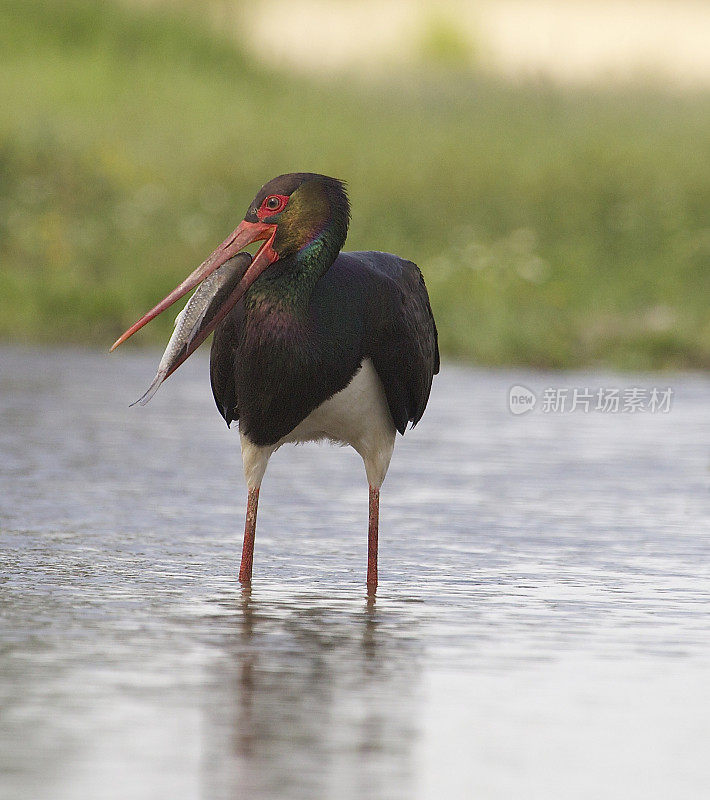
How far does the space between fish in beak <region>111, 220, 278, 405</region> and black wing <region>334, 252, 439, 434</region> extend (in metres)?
0.51

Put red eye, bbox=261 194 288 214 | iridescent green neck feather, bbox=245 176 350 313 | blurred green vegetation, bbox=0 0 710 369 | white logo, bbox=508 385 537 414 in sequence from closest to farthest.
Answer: iridescent green neck feather, bbox=245 176 350 313 < red eye, bbox=261 194 288 214 < white logo, bbox=508 385 537 414 < blurred green vegetation, bbox=0 0 710 369

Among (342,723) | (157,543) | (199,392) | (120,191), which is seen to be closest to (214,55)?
(120,191)

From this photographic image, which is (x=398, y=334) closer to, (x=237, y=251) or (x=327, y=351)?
(x=327, y=351)

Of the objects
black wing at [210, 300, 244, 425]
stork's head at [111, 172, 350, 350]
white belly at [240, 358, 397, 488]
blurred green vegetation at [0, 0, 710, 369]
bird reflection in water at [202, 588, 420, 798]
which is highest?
blurred green vegetation at [0, 0, 710, 369]

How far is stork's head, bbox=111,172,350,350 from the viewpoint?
8508mm

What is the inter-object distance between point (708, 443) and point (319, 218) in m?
7.43

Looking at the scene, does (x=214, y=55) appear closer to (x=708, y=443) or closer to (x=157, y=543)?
(x=708, y=443)

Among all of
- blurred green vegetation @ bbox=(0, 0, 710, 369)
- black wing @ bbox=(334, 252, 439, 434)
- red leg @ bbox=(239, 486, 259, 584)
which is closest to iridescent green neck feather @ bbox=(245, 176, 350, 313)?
black wing @ bbox=(334, 252, 439, 434)

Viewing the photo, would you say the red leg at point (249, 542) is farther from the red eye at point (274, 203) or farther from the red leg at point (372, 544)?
the red eye at point (274, 203)

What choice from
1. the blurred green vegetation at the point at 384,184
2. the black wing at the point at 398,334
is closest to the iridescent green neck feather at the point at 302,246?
the black wing at the point at 398,334

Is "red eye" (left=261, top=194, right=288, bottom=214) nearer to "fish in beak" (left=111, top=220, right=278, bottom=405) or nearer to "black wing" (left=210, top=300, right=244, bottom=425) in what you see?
"fish in beak" (left=111, top=220, right=278, bottom=405)

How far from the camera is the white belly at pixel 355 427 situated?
874 centimetres

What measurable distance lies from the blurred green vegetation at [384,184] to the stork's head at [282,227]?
44.6 ft

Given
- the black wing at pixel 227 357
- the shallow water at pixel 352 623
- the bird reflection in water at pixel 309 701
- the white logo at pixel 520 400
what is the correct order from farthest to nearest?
1. the white logo at pixel 520 400
2. the black wing at pixel 227 357
3. the shallow water at pixel 352 623
4. the bird reflection in water at pixel 309 701
